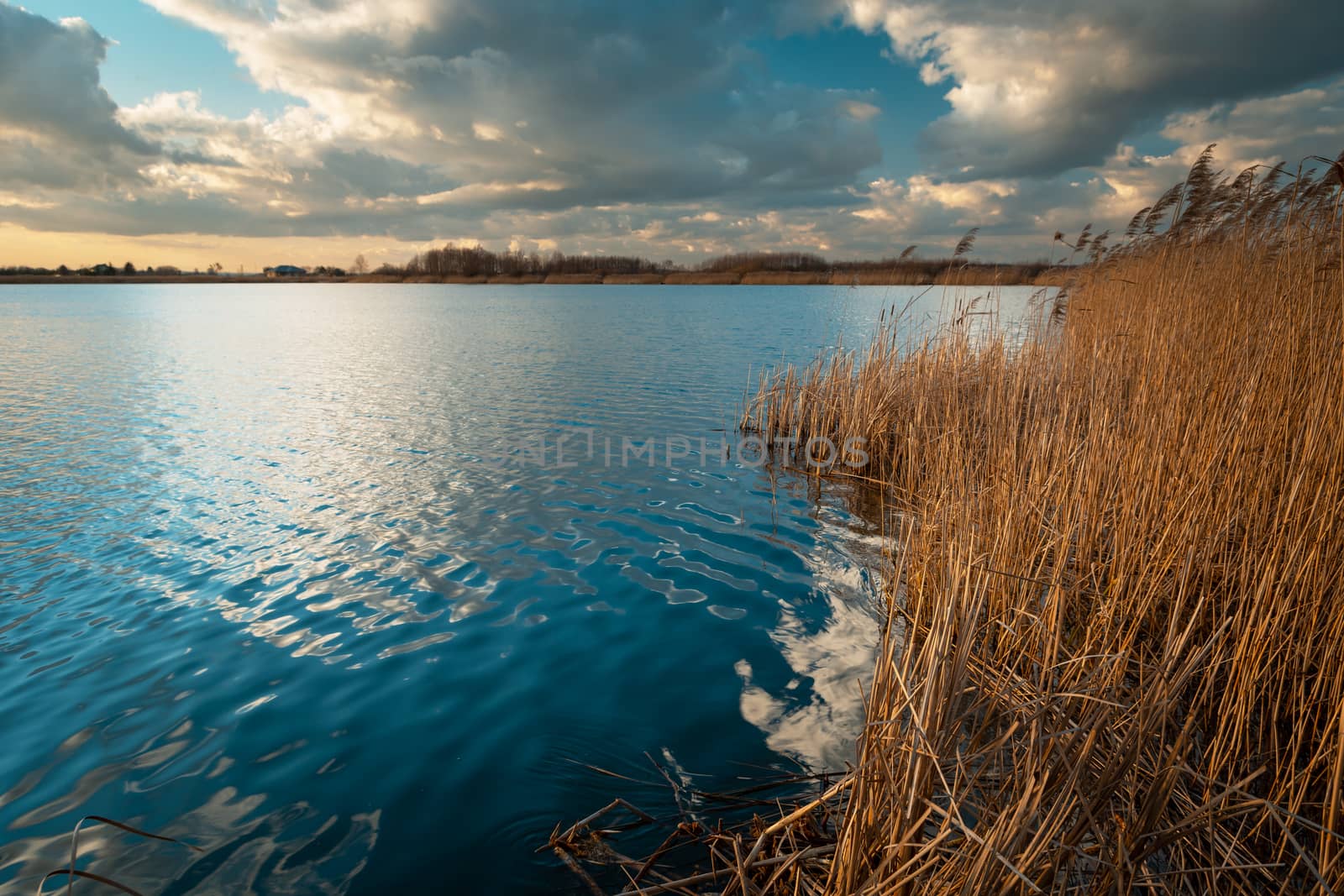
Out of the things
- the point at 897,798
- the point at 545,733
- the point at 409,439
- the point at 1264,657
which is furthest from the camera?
the point at 409,439

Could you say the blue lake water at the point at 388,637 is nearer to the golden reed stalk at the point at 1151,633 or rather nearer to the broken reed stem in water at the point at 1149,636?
the broken reed stem in water at the point at 1149,636

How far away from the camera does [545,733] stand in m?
3.35

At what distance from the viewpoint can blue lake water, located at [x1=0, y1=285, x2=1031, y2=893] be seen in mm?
2760

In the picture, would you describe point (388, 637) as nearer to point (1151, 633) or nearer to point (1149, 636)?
point (1149, 636)

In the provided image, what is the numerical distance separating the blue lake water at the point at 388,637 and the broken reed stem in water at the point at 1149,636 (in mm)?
864

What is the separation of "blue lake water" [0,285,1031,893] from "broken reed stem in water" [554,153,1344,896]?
0.86 metres

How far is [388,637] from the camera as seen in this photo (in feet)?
13.8

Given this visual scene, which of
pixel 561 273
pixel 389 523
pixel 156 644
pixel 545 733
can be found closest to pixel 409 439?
pixel 389 523

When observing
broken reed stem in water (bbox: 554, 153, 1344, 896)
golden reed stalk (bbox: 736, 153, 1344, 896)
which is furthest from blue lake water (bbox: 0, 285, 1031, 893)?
golden reed stalk (bbox: 736, 153, 1344, 896)

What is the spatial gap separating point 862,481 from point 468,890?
6.27m

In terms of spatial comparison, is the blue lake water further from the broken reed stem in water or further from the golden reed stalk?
the golden reed stalk

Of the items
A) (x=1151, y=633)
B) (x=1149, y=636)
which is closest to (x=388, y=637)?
(x=1149, y=636)

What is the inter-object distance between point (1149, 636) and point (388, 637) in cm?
423

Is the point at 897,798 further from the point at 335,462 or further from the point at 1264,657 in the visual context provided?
the point at 335,462
